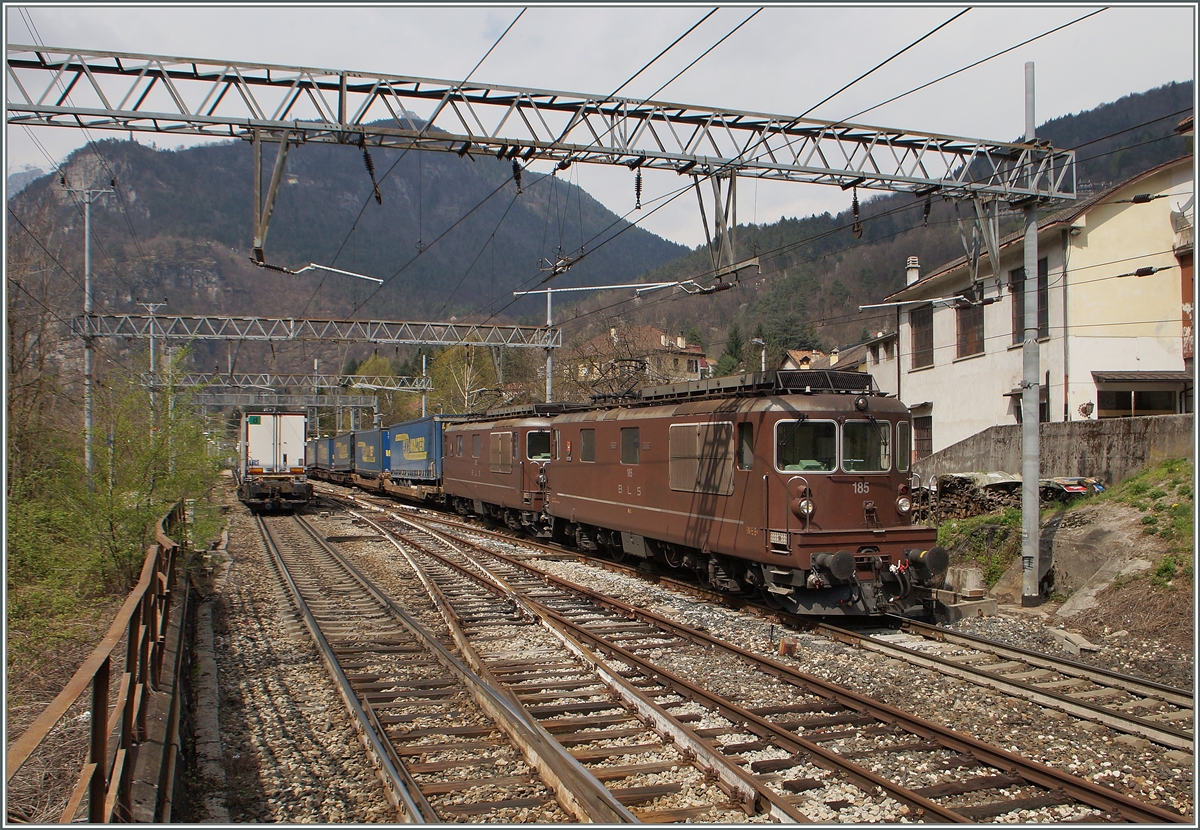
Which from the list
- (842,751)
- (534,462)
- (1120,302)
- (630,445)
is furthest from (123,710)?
(1120,302)

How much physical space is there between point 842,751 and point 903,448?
225 inches

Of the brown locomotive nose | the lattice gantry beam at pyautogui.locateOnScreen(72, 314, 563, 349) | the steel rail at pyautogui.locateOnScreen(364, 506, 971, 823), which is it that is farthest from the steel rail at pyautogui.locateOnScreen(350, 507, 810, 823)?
the lattice gantry beam at pyautogui.locateOnScreen(72, 314, 563, 349)

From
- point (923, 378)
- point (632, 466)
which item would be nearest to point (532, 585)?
point (632, 466)

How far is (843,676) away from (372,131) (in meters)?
8.20

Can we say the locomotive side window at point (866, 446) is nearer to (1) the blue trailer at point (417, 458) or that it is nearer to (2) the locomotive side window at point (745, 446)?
(2) the locomotive side window at point (745, 446)

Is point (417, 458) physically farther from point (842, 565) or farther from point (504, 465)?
point (842, 565)

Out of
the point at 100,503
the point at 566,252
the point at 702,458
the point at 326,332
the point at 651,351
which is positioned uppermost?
the point at 566,252

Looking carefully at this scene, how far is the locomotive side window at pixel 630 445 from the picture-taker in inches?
557

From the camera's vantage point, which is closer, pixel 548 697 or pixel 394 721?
pixel 394 721

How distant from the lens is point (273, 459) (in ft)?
91.4

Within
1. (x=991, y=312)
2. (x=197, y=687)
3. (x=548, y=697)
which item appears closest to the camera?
(x=548, y=697)

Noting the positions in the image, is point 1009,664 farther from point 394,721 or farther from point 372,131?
point 372,131

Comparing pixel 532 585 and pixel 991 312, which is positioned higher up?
pixel 991 312

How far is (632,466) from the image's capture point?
14328 mm
